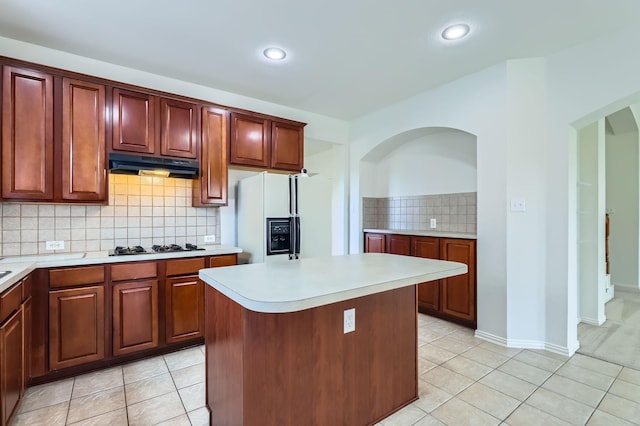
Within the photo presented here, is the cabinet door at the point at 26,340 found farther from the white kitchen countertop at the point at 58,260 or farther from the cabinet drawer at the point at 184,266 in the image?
the cabinet drawer at the point at 184,266

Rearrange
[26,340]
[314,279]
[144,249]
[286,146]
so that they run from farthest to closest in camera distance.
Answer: [286,146], [144,249], [26,340], [314,279]

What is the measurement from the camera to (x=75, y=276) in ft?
7.61

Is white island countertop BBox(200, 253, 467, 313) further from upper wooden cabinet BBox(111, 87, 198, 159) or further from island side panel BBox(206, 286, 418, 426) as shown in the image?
upper wooden cabinet BBox(111, 87, 198, 159)

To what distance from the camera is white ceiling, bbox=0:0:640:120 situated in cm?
211

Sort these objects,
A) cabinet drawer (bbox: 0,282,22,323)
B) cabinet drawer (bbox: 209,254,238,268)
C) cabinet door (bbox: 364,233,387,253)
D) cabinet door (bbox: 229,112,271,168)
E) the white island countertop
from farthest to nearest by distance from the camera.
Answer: cabinet door (bbox: 364,233,387,253), cabinet door (bbox: 229,112,271,168), cabinet drawer (bbox: 209,254,238,268), cabinet drawer (bbox: 0,282,22,323), the white island countertop

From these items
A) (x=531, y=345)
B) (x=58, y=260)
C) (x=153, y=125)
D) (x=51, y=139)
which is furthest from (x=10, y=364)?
(x=531, y=345)

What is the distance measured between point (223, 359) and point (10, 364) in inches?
49.6

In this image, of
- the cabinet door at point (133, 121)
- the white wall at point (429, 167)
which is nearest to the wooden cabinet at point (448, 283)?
the white wall at point (429, 167)

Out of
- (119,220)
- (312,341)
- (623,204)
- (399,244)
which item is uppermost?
(623,204)


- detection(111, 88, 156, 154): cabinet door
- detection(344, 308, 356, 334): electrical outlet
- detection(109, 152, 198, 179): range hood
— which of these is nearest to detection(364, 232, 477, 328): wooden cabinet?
detection(344, 308, 356, 334): electrical outlet

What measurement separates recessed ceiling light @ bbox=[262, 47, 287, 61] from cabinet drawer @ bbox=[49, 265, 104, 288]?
88.0 inches

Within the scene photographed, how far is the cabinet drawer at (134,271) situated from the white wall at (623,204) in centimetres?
635

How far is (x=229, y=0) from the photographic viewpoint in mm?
2049

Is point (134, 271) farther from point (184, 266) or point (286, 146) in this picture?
point (286, 146)
